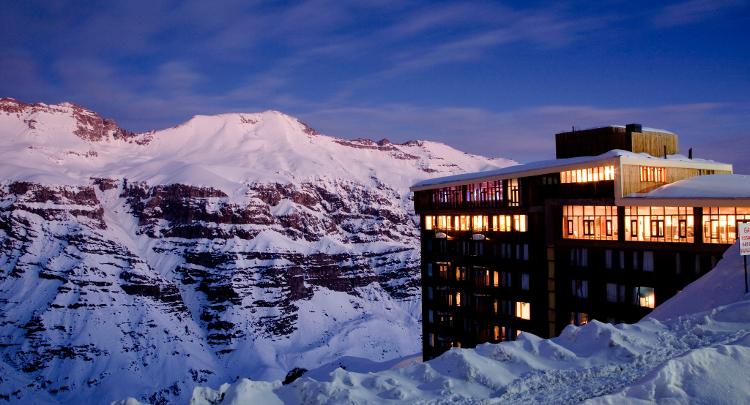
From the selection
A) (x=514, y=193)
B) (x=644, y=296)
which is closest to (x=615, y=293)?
(x=644, y=296)

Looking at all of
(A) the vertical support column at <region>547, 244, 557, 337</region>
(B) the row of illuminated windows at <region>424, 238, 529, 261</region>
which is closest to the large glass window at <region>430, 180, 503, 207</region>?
(B) the row of illuminated windows at <region>424, 238, 529, 261</region>

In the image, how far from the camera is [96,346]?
628 ft

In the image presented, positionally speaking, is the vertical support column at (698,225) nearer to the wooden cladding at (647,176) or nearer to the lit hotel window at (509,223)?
the wooden cladding at (647,176)

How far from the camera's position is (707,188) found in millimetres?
46281

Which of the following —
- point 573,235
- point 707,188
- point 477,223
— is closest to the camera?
point 707,188

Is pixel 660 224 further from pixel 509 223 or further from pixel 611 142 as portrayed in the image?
pixel 509 223

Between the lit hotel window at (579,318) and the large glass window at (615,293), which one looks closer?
the large glass window at (615,293)

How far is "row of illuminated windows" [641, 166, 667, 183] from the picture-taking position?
51.5 meters

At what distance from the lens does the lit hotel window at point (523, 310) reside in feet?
194

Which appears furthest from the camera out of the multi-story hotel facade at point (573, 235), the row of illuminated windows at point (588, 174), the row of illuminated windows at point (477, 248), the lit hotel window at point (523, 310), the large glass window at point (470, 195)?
the large glass window at point (470, 195)

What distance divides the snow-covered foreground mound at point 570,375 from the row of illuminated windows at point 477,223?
3774 cm

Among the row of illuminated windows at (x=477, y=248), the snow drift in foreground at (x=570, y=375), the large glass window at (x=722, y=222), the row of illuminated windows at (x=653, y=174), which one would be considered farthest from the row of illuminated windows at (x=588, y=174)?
the snow drift in foreground at (x=570, y=375)

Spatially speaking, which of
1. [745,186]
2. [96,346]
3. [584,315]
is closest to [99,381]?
[96,346]

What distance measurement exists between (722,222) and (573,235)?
1296cm
